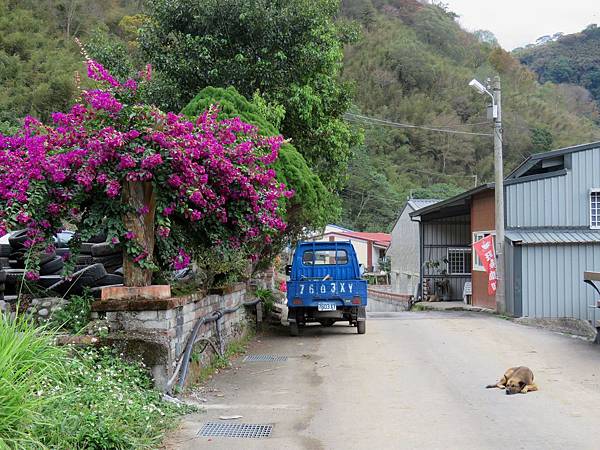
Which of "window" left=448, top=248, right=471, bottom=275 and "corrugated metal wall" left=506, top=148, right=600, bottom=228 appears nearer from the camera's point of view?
"corrugated metal wall" left=506, top=148, right=600, bottom=228

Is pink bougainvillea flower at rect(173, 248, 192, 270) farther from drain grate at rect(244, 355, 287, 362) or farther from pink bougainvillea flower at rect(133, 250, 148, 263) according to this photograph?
drain grate at rect(244, 355, 287, 362)

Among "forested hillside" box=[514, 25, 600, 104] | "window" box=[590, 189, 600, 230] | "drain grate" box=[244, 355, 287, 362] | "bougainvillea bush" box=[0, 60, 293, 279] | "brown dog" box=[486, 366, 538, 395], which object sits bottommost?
"drain grate" box=[244, 355, 287, 362]

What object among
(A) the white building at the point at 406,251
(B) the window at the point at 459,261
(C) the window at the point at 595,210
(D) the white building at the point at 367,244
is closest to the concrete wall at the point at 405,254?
(A) the white building at the point at 406,251

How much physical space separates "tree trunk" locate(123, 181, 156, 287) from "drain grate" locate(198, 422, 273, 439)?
223 centimetres

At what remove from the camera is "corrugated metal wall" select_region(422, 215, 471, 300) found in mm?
32344

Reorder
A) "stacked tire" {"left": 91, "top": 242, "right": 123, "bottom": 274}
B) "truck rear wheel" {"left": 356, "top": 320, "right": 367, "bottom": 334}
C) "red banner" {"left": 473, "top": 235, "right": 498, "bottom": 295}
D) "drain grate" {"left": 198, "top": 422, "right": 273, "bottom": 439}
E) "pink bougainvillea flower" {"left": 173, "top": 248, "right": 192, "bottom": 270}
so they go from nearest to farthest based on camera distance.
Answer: "drain grate" {"left": 198, "top": 422, "right": 273, "bottom": 439} → "pink bougainvillea flower" {"left": 173, "top": 248, "right": 192, "bottom": 270} → "stacked tire" {"left": 91, "top": 242, "right": 123, "bottom": 274} → "truck rear wheel" {"left": 356, "top": 320, "right": 367, "bottom": 334} → "red banner" {"left": 473, "top": 235, "right": 498, "bottom": 295}

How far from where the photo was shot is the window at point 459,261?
3198 cm

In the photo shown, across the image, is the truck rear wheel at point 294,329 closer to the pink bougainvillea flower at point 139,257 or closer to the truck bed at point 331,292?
the truck bed at point 331,292

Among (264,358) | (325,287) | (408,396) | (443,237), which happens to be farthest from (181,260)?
(443,237)

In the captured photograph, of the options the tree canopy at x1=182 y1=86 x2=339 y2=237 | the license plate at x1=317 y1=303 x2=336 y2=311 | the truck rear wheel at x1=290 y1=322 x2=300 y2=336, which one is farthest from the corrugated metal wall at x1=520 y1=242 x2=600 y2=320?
the tree canopy at x1=182 y1=86 x2=339 y2=237

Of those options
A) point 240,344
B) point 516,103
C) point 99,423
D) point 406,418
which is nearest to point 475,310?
point 240,344

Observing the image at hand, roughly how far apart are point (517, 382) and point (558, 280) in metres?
13.2

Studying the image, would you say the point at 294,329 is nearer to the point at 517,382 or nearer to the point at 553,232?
the point at 517,382

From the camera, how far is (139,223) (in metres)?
8.50
